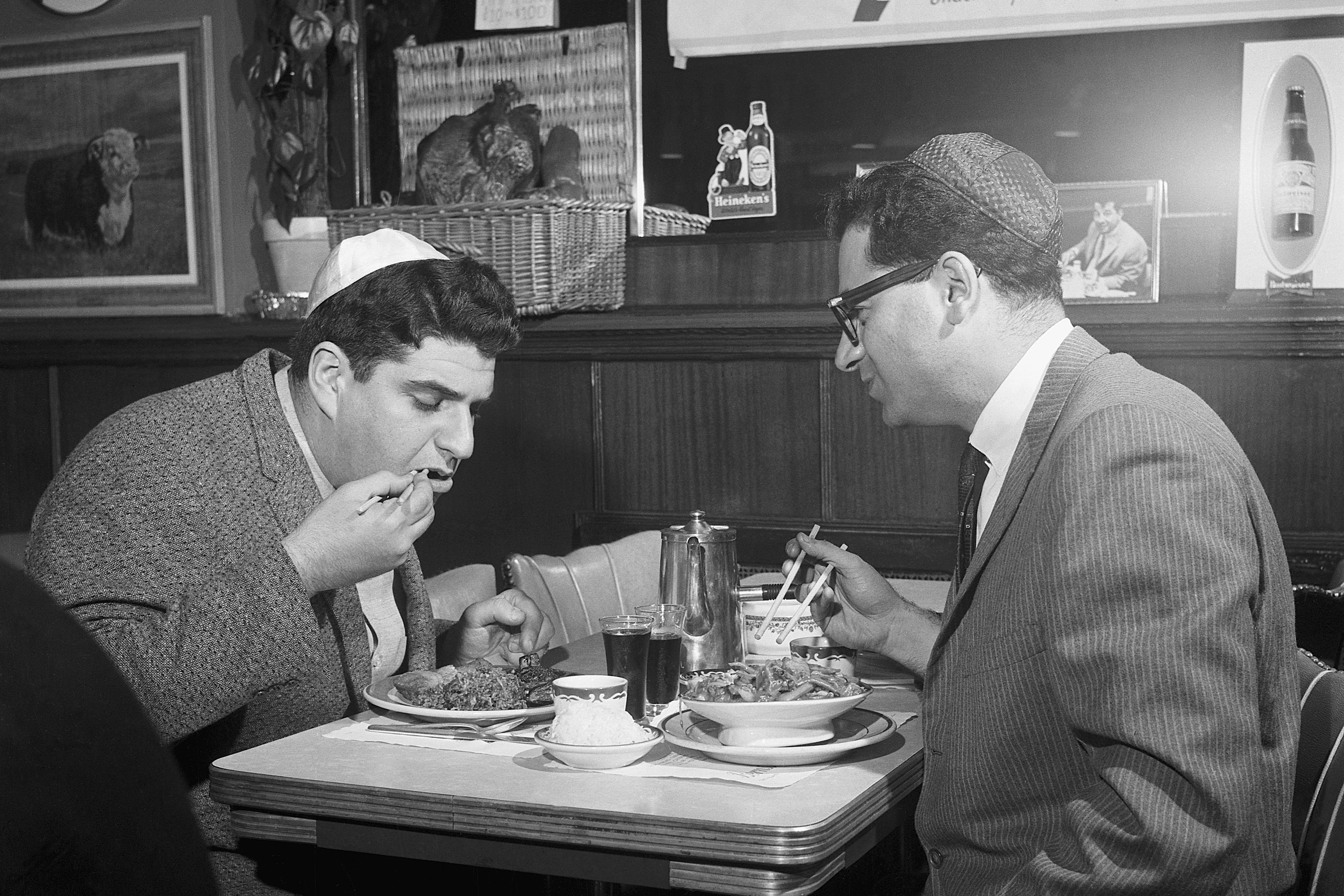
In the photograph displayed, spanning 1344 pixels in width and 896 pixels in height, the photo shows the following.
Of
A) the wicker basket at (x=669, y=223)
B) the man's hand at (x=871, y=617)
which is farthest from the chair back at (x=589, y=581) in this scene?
the wicker basket at (x=669, y=223)

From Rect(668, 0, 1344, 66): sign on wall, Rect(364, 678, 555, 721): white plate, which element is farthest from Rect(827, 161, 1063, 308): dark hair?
Rect(668, 0, 1344, 66): sign on wall

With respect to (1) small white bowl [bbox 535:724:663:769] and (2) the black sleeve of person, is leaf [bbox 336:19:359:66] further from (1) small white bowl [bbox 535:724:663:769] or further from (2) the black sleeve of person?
(2) the black sleeve of person

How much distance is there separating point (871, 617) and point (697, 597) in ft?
0.93

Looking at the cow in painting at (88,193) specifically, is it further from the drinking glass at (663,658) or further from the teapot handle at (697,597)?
the drinking glass at (663,658)

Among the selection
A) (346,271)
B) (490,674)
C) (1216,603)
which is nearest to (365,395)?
(346,271)

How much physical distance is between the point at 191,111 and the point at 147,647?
3.09 metres

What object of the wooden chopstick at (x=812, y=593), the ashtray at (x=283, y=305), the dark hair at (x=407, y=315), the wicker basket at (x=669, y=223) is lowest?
the wooden chopstick at (x=812, y=593)

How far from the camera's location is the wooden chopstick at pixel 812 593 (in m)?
2.13

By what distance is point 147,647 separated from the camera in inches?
66.4

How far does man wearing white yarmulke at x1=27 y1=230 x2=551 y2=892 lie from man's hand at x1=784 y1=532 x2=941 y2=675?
55 cm

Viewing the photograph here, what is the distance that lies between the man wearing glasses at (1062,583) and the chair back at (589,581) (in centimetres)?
107

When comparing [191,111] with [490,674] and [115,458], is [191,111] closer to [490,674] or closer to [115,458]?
[115,458]

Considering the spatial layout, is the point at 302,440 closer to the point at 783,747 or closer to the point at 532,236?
the point at 783,747

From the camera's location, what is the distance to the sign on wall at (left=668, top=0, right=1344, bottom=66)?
3334mm
